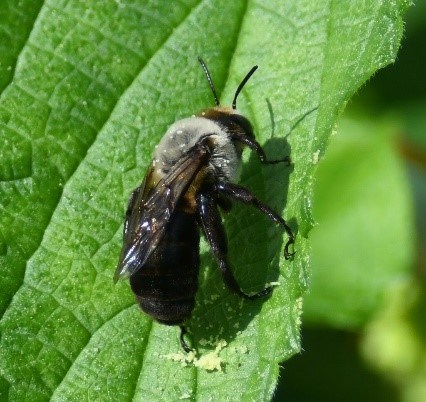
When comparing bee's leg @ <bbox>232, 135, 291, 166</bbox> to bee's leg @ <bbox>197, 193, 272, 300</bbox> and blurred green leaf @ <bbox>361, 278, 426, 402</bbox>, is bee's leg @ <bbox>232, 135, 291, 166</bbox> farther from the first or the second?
blurred green leaf @ <bbox>361, 278, 426, 402</bbox>

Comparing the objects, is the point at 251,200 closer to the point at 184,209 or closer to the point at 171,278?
the point at 184,209

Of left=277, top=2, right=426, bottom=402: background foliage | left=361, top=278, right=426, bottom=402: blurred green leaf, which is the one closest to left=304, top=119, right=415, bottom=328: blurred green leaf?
left=277, top=2, right=426, bottom=402: background foliage

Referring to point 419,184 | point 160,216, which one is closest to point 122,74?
point 160,216

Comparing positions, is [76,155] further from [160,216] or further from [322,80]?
[322,80]

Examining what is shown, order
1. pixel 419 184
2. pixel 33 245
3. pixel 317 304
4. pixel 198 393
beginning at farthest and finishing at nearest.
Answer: pixel 419 184 → pixel 317 304 → pixel 33 245 → pixel 198 393

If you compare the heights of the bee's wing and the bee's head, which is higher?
the bee's head

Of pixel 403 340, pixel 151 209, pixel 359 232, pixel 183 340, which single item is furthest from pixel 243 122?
pixel 403 340
